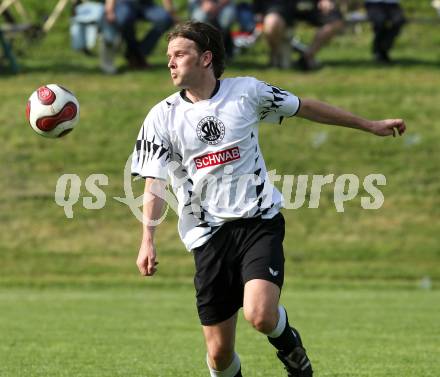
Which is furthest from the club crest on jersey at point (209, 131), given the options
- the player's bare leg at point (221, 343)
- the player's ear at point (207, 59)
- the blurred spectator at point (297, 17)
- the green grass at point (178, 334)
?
the blurred spectator at point (297, 17)

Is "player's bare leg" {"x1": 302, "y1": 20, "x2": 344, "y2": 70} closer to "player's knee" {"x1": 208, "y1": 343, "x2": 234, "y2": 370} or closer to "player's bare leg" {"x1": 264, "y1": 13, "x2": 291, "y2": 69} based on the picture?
"player's bare leg" {"x1": 264, "y1": 13, "x2": 291, "y2": 69}

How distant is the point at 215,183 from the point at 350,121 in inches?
33.4

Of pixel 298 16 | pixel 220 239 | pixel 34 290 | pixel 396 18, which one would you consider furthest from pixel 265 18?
pixel 220 239

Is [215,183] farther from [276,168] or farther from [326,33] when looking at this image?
[326,33]

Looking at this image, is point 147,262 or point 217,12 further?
point 217,12

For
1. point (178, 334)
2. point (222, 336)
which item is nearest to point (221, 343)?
point (222, 336)

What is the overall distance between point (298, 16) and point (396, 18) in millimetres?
1929

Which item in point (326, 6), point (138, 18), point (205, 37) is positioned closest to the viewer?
point (205, 37)

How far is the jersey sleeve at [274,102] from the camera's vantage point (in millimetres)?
5859

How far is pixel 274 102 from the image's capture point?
232 inches

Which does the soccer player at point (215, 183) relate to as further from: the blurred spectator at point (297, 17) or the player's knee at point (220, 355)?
the blurred spectator at point (297, 17)

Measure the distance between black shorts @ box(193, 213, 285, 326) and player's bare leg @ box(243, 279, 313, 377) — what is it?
0.18 metres

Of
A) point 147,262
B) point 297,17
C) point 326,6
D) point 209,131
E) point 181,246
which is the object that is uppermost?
point 209,131

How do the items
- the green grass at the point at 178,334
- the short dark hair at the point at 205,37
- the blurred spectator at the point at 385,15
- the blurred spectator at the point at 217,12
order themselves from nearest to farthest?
the short dark hair at the point at 205,37 < the green grass at the point at 178,334 < the blurred spectator at the point at 217,12 < the blurred spectator at the point at 385,15
